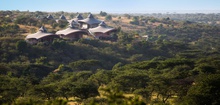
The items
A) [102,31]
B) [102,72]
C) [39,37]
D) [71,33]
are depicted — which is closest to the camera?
[102,72]

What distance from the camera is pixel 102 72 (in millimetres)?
34469

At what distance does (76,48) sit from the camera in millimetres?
52844

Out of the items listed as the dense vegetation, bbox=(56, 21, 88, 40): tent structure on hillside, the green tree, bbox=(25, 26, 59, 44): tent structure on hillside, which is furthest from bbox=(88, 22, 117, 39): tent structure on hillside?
the green tree

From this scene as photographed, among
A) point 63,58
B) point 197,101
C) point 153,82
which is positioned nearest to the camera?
point 197,101

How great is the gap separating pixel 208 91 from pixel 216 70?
13.7m

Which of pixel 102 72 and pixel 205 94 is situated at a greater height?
pixel 205 94

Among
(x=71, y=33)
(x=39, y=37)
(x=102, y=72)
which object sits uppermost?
(x=39, y=37)

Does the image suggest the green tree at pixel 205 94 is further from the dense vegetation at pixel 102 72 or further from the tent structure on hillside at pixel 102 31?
the tent structure on hillside at pixel 102 31

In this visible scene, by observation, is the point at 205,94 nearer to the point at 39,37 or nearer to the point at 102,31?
the point at 39,37

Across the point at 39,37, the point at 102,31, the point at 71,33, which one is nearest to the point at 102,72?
the point at 39,37

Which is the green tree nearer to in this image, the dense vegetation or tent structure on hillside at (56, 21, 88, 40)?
the dense vegetation

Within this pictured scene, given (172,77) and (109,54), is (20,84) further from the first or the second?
(109,54)

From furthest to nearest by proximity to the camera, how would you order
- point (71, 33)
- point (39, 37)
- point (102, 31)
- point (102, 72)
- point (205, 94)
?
point (102, 31) → point (71, 33) → point (39, 37) → point (102, 72) → point (205, 94)

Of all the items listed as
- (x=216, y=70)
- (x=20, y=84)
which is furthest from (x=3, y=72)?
(x=216, y=70)
